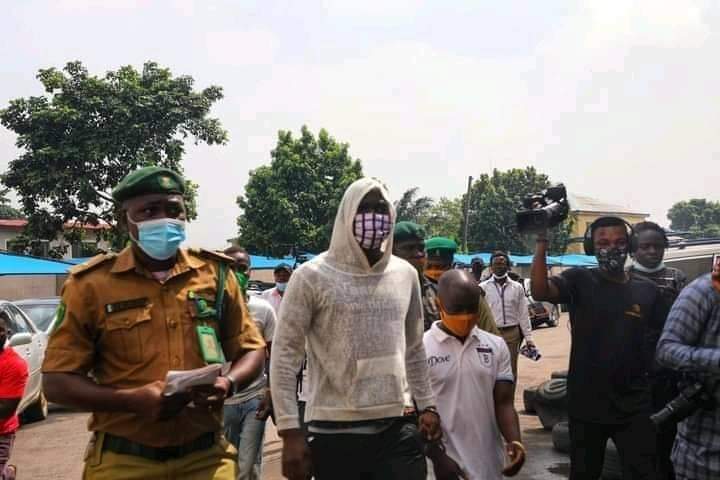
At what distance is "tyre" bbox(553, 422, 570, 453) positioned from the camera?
23.5ft

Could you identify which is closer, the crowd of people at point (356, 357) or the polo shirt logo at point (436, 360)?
the crowd of people at point (356, 357)

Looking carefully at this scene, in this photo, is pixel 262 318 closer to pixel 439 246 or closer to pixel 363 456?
pixel 439 246

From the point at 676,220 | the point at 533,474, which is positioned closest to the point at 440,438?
the point at 533,474

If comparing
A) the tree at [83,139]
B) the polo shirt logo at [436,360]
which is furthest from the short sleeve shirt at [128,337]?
the tree at [83,139]

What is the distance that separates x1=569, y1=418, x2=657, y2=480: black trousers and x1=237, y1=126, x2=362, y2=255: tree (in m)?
32.3

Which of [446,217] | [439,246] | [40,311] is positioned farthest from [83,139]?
[446,217]

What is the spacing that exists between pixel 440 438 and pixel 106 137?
20.7 m

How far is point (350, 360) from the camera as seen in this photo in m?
3.28

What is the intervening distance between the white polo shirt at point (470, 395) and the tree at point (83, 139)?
773 inches

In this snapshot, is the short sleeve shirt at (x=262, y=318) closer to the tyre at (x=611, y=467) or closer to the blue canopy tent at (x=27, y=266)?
the tyre at (x=611, y=467)

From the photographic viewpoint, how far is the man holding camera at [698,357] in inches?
142

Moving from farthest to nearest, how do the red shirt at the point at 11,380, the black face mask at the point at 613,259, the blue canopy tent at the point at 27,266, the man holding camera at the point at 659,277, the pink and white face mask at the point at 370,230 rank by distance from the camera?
the blue canopy tent at the point at 27,266 < the man holding camera at the point at 659,277 < the red shirt at the point at 11,380 < the black face mask at the point at 613,259 < the pink and white face mask at the point at 370,230

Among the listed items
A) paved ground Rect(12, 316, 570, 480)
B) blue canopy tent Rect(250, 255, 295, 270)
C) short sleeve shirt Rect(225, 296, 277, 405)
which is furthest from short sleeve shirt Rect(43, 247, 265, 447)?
blue canopy tent Rect(250, 255, 295, 270)

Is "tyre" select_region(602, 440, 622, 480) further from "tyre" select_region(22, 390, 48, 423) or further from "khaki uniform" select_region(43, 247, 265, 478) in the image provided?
"tyre" select_region(22, 390, 48, 423)
